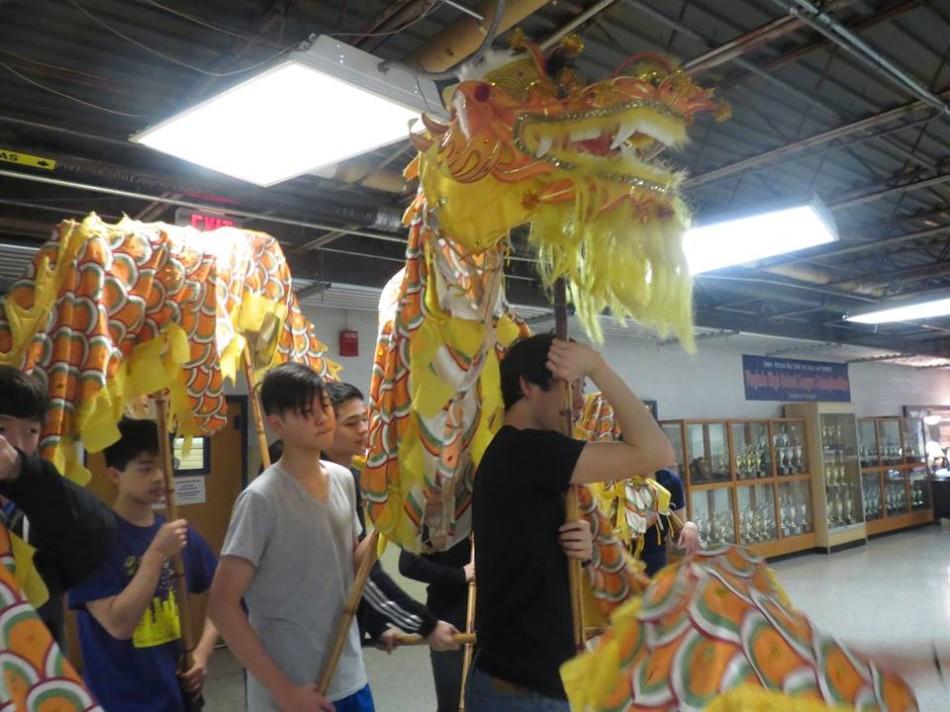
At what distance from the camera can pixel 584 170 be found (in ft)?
4.66

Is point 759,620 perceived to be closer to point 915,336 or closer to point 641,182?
point 641,182

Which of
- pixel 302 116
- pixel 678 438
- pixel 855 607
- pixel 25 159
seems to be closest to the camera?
pixel 302 116

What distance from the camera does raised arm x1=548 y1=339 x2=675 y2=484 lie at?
143 centimetres

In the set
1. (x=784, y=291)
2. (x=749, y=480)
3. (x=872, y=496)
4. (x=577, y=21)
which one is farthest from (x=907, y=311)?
(x=872, y=496)

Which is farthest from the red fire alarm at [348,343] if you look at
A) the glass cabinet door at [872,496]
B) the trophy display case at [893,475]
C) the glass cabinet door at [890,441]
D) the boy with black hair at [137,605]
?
the glass cabinet door at [890,441]

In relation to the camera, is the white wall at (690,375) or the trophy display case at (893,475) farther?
the trophy display case at (893,475)

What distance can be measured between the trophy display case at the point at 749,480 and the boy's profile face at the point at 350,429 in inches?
234

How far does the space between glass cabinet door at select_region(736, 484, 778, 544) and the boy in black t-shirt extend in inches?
291

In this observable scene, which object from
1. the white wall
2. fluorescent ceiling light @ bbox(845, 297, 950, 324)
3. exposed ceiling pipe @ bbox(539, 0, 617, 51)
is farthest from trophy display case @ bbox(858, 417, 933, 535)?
exposed ceiling pipe @ bbox(539, 0, 617, 51)

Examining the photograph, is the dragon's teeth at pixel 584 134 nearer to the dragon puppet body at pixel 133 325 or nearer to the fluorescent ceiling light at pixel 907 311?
the dragon puppet body at pixel 133 325

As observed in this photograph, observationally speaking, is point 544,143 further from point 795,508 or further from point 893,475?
point 893,475

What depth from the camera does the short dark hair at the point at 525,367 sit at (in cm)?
157

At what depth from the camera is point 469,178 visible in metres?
1.46

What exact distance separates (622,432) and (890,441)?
1136 cm
